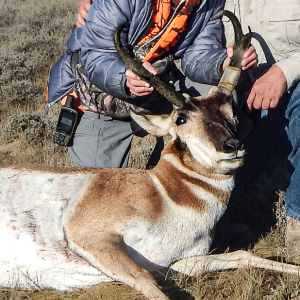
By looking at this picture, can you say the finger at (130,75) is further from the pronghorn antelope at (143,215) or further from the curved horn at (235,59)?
the curved horn at (235,59)

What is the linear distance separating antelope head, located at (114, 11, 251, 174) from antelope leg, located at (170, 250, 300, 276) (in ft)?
2.07

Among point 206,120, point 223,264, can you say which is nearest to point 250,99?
point 206,120

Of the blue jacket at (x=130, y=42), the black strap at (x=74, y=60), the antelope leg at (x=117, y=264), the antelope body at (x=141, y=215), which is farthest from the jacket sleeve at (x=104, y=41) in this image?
the antelope leg at (x=117, y=264)

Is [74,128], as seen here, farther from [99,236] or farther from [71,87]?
[99,236]

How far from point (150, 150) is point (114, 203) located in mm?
2784

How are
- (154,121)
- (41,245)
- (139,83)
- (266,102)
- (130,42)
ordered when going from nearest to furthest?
(41,245) < (139,83) < (154,121) < (266,102) < (130,42)

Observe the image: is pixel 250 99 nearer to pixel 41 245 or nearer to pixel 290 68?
pixel 290 68

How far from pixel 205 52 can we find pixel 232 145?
5.04 feet

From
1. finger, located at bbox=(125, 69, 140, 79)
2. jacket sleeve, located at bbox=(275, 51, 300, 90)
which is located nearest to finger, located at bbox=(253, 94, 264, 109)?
jacket sleeve, located at bbox=(275, 51, 300, 90)

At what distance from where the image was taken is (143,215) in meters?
3.82

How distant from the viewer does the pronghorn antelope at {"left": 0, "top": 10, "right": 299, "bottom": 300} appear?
12.5 ft

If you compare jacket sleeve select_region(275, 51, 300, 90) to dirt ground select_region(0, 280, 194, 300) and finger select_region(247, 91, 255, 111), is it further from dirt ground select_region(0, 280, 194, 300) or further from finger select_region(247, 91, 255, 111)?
dirt ground select_region(0, 280, 194, 300)

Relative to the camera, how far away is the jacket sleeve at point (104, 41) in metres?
4.55

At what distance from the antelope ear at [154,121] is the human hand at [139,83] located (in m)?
0.17
